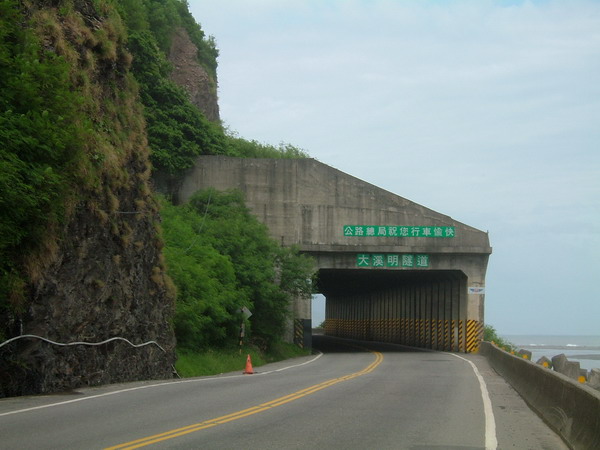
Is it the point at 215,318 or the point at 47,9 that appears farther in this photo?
the point at 215,318

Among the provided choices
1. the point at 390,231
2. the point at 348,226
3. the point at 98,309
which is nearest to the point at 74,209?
the point at 98,309

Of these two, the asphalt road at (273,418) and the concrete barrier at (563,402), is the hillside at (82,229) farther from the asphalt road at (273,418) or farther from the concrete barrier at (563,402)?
the concrete barrier at (563,402)

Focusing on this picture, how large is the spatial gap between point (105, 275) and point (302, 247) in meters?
26.0

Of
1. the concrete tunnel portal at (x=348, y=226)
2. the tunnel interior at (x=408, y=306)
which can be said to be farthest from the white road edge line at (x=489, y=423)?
the tunnel interior at (x=408, y=306)

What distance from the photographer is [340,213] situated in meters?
46.7

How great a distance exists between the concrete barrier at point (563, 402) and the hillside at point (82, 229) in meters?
10.2

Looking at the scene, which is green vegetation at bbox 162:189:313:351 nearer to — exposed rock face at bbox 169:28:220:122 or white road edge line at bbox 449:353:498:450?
white road edge line at bbox 449:353:498:450

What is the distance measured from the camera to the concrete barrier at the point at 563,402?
9688 mm

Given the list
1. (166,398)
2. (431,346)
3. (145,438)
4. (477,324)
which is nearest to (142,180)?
(166,398)

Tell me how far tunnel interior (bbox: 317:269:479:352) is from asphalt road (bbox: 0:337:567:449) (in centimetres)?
2867

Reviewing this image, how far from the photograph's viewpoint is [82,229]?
63.2 ft

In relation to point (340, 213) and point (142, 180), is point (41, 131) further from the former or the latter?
point (340, 213)

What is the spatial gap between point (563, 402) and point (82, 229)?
12.0m

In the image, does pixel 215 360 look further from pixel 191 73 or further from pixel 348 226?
pixel 191 73
